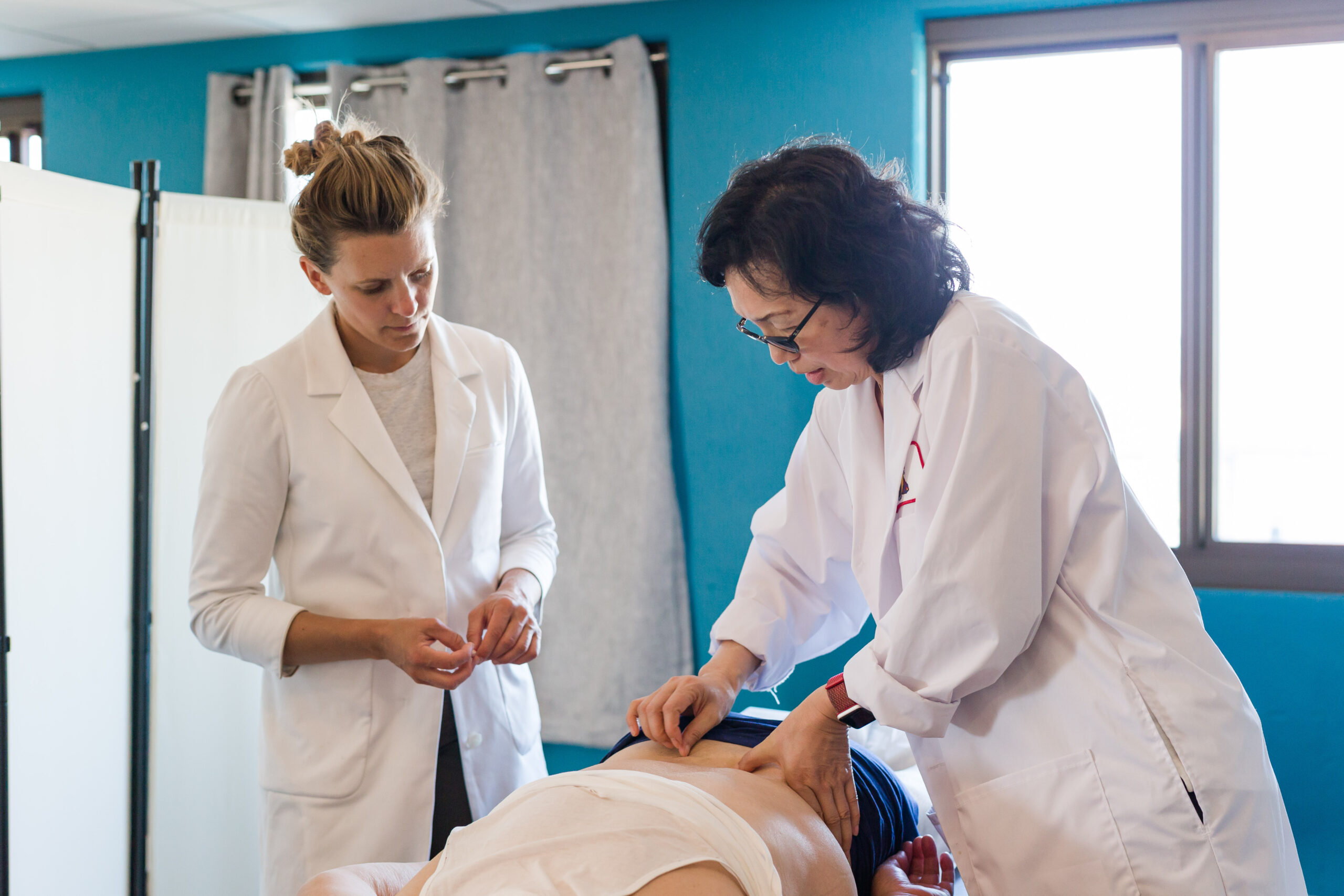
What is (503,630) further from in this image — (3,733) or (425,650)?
(3,733)

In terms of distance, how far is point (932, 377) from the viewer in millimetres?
→ 1151

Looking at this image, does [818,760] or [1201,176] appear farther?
[1201,176]

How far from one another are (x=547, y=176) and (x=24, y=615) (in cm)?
171

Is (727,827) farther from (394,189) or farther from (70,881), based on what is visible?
(70,881)

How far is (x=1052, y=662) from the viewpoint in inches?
44.3

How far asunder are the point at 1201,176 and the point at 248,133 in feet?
9.08

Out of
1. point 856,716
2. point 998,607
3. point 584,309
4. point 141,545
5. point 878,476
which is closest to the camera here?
point 998,607

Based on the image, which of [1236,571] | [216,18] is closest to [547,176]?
[216,18]

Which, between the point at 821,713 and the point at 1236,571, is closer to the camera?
the point at 821,713

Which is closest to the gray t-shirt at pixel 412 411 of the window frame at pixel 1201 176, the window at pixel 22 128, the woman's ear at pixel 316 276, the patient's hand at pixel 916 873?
the woman's ear at pixel 316 276

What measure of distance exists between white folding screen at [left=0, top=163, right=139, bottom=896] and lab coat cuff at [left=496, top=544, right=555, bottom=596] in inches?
39.8

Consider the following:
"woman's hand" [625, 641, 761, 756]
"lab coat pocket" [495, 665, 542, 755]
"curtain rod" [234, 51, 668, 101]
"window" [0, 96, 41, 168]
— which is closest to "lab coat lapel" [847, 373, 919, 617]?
"woman's hand" [625, 641, 761, 756]

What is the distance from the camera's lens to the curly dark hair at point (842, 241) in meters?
1.13

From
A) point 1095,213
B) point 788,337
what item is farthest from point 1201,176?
point 788,337
